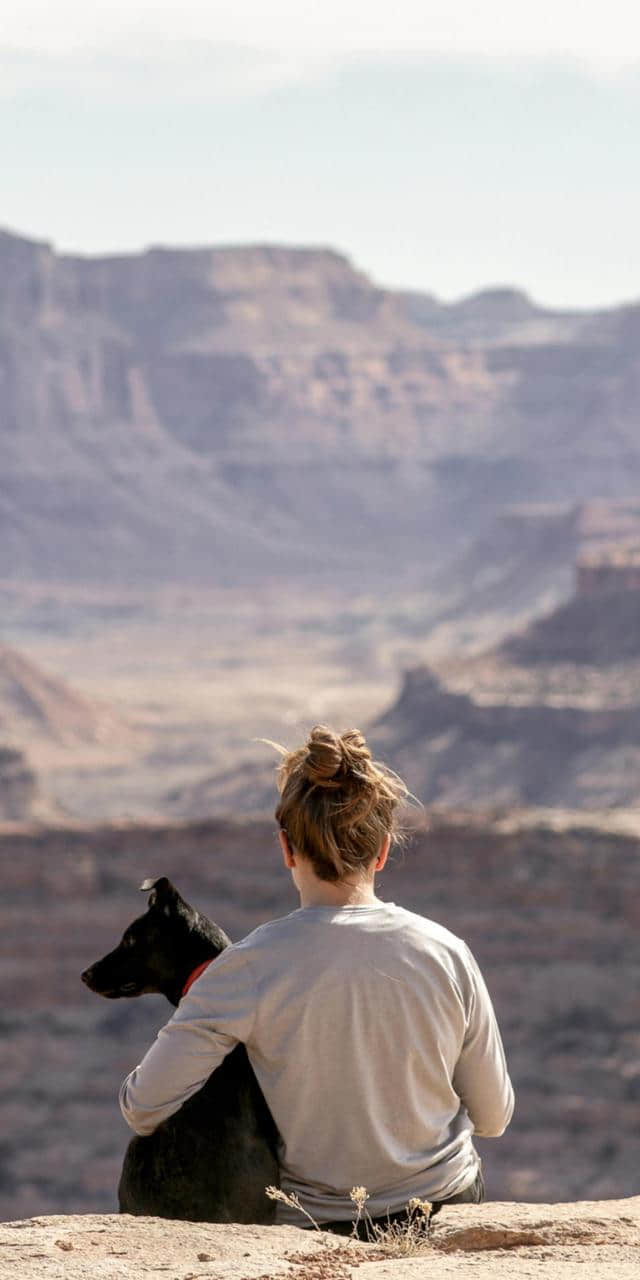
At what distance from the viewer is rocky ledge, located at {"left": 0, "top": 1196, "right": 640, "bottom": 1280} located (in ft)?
15.7

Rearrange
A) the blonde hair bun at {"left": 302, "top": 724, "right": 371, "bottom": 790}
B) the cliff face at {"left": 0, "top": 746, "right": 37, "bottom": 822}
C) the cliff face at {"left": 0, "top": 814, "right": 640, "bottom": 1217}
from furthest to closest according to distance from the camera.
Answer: the cliff face at {"left": 0, "top": 746, "right": 37, "bottom": 822}
the cliff face at {"left": 0, "top": 814, "right": 640, "bottom": 1217}
the blonde hair bun at {"left": 302, "top": 724, "right": 371, "bottom": 790}

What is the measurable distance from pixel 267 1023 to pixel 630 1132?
2359 centimetres

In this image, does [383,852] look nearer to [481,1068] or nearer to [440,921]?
[481,1068]

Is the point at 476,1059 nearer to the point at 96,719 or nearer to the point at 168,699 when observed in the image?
the point at 96,719

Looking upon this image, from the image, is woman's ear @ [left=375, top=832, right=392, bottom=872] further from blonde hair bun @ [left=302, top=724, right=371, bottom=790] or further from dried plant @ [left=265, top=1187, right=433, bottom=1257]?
dried plant @ [left=265, top=1187, right=433, bottom=1257]

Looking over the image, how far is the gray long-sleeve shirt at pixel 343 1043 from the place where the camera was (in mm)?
5133

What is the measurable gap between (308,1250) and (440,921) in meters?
25.6

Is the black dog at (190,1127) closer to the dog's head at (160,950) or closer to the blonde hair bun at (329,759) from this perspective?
the dog's head at (160,950)

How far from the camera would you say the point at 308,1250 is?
5090 mm

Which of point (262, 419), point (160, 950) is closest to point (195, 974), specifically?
point (160, 950)


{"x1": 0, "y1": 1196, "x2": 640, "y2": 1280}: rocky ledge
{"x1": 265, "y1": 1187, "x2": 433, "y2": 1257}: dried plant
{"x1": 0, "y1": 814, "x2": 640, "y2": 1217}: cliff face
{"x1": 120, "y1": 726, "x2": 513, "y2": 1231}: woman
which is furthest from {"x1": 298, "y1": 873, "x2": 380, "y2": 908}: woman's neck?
{"x1": 0, "y1": 814, "x2": 640, "y2": 1217}: cliff face

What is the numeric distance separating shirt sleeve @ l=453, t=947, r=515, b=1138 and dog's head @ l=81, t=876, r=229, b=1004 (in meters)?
0.62

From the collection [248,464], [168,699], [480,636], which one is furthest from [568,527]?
[248,464]

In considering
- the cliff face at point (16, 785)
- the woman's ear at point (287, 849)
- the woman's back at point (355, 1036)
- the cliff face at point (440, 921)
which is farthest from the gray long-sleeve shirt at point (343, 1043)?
the cliff face at point (16, 785)
